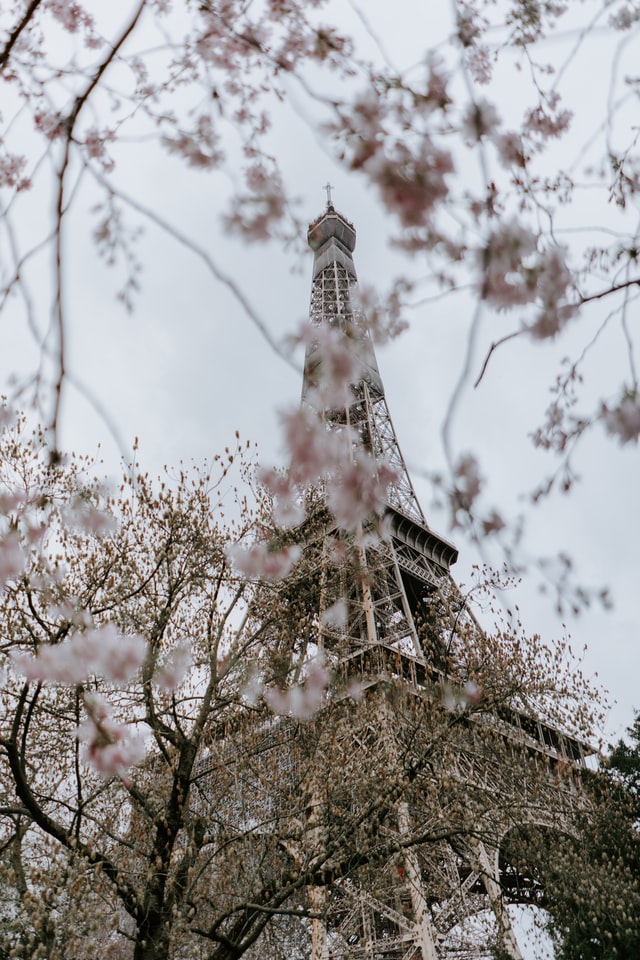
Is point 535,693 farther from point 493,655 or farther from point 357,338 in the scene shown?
point 357,338

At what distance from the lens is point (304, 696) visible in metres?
10.3

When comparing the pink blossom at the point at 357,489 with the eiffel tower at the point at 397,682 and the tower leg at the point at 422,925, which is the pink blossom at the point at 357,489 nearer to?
the eiffel tower at the point at 397,682

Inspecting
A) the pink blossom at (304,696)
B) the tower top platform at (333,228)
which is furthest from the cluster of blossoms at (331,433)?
the tower top platform at (333,228)

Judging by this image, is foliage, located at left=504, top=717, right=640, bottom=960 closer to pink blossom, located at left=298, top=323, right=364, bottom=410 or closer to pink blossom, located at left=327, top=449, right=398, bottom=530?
pink blossom, located at left=327, top=449, right=398, bottom=530

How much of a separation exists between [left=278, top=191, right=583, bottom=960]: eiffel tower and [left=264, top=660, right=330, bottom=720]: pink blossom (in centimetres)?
66

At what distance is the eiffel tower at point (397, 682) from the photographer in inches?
381

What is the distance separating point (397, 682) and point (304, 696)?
494 centimetres

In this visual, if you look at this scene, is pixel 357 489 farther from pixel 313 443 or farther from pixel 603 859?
pixel 603 859

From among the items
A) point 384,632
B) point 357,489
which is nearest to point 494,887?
point 384,632

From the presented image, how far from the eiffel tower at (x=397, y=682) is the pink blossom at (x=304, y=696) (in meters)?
0.66

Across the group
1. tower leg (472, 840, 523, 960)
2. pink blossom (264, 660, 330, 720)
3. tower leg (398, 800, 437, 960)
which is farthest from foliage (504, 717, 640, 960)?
pink blossom (264, 660, 330, 720)

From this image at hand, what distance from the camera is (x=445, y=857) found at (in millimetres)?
15891

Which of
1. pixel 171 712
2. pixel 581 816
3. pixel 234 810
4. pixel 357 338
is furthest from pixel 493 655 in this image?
pixel 357 338

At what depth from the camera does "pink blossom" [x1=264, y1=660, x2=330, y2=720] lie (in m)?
9.62
